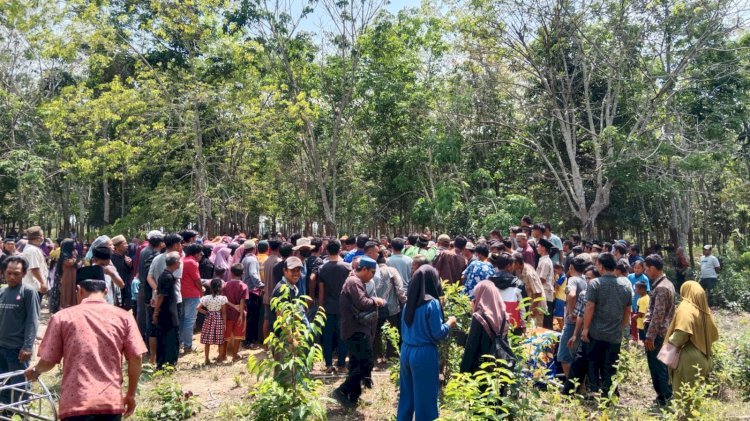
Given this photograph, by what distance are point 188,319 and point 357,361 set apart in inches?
138

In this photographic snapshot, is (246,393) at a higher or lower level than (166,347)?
lower

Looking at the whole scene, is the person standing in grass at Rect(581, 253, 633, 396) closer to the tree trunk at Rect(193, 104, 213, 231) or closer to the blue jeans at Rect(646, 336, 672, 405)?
the blue jeans at Rect(646, 336, 672, 405)

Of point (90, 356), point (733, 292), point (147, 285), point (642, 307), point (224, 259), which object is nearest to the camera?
point (90, 356)

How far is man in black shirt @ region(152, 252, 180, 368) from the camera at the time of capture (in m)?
7.13

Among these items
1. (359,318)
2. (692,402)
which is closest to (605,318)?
(692,402)

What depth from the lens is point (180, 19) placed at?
16156mm

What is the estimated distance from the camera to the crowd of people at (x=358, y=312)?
366 centimetres

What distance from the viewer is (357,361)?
19.6 feet

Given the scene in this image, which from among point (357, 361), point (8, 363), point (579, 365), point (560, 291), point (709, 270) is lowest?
point (579, 365)

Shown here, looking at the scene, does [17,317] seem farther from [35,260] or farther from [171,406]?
[35,260]

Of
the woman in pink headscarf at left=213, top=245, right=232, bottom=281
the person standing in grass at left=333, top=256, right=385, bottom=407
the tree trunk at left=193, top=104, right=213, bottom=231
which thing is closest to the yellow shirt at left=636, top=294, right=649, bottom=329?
the person standing in grass at left=333, top=256, right=385, bottom=407

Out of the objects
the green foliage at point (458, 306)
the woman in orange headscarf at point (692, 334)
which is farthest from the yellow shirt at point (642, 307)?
the green foliage at point (458, 306)

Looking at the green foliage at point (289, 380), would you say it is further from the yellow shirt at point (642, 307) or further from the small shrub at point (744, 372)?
the yellow shirt at point (642, 307)

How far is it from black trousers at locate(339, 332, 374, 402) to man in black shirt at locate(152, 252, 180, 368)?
254cm
